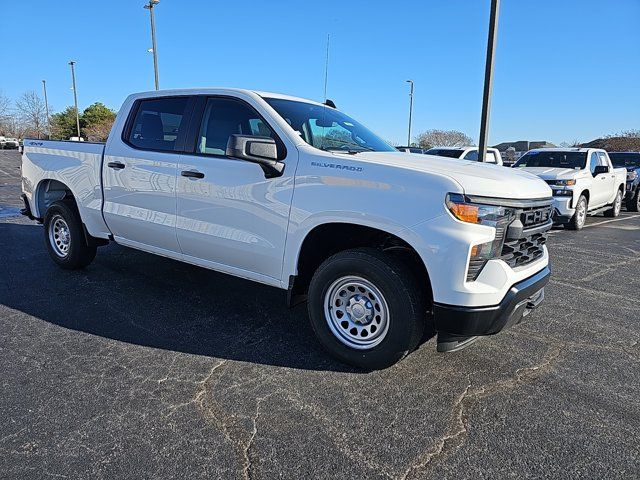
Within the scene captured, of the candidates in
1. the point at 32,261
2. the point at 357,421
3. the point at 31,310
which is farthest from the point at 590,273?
the point at 32,261

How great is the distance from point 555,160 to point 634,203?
5.55m

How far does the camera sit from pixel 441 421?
2.76 metres

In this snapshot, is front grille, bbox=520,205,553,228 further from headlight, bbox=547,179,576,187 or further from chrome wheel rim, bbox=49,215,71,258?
headlight, bbox=547,179,576,187

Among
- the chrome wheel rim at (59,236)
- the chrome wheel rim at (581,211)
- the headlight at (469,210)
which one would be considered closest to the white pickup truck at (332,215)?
the headlight at (469,210)

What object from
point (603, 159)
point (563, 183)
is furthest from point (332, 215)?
point (603, 159)

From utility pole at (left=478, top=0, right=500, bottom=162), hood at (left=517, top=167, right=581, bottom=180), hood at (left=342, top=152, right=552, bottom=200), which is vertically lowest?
hood at (left=517, top=167, right=581, bottom=180)

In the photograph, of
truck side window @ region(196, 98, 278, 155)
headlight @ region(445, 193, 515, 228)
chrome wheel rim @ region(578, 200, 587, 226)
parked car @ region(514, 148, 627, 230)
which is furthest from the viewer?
chrome wheel rim @ region(578, 200, 587, 226)

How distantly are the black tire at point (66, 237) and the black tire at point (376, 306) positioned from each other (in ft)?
10.9

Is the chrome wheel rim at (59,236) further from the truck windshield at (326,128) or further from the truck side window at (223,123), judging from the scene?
the truck windshield at (326,128)

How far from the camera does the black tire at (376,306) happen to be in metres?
3.09

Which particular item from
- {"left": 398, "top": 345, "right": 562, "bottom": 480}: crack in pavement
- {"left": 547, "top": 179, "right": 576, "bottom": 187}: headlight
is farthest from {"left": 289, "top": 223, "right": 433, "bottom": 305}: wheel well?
{"left": 547, "top": 179, "right": 576, "bottom": 187}: headlight

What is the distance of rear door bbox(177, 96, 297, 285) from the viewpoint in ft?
11.9

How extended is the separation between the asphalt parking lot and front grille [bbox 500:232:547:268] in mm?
799

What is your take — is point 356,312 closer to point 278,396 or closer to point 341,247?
point 341,247
